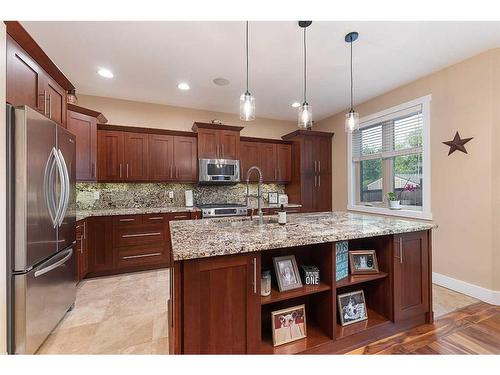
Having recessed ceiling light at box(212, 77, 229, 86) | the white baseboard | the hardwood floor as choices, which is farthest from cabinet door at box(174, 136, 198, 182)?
the white baseboard

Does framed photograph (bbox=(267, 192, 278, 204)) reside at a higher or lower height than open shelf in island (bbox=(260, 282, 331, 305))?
higher

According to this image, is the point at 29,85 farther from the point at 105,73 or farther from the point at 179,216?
the point at 179,216

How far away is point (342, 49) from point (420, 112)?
161 centimetres

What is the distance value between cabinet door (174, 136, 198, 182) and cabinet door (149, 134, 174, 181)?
8cm

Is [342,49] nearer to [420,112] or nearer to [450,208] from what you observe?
[420,112]

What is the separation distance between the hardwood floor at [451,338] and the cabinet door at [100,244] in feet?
10.3

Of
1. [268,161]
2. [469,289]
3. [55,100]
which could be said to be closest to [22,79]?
[55,100]

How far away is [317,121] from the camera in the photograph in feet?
16.5

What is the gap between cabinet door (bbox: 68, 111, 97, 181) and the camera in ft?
10.0

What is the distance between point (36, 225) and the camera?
62.6 inches

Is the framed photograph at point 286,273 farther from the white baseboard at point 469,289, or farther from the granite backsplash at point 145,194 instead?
the granite backsplash at point 145,194

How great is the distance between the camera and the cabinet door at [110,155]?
11.1 ft

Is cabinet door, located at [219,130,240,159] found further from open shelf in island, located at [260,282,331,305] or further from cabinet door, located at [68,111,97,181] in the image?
open shelf in island, located at [260,282,331,305]

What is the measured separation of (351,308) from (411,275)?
1.97 feet
